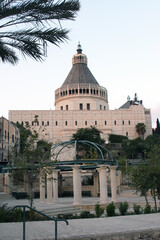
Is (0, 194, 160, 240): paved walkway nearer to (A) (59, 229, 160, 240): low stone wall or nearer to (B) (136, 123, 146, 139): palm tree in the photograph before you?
(A) (59, 229, 160, 240): low stone wall

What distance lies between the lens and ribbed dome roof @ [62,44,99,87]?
351 feet

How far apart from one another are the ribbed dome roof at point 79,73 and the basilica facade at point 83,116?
65 cm

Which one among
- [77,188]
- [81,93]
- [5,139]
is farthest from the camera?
[81,93]

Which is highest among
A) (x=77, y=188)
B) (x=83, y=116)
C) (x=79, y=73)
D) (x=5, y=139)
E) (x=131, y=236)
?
(x=79, y=73)

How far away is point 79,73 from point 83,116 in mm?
20595

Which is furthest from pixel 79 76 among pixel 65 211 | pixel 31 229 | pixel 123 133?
pixel 31 229

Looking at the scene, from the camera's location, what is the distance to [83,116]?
9512 centimetres

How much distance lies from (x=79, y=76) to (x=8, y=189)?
79.4 m

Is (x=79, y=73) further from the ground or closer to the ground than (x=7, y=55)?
further from the ground

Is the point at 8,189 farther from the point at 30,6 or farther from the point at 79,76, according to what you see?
the point at 79,76

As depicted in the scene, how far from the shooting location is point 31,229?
9.68 metres

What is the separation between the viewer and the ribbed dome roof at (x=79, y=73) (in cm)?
10693

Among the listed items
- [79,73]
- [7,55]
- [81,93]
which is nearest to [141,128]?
[81,93]

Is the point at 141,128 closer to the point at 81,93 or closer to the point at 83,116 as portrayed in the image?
the point at 83,116
